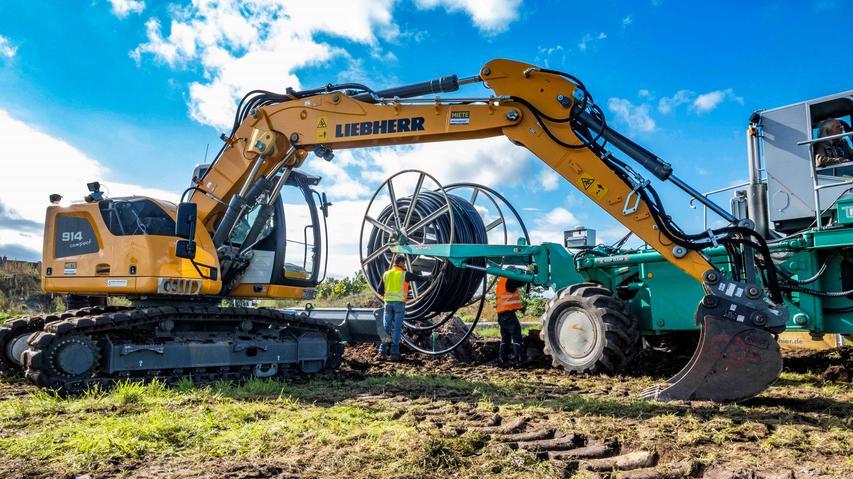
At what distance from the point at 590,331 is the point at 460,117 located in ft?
10.4

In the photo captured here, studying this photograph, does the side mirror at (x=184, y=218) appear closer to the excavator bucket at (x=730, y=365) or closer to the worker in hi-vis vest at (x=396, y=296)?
the worker in hi-vis vest at (x=396, y=296)

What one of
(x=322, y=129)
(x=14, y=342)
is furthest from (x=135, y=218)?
(x=322, y=129)

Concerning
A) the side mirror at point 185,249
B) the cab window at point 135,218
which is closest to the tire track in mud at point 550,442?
the side mirror at point 185,249

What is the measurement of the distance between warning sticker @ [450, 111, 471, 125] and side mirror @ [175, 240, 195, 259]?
3287 millimetres

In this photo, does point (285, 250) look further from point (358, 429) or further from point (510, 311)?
point (358, 429)

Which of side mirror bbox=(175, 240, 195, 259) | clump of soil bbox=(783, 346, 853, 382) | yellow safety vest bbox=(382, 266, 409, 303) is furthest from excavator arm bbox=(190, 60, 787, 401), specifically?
clump of soil bbox=(783, 346, 853, 382)

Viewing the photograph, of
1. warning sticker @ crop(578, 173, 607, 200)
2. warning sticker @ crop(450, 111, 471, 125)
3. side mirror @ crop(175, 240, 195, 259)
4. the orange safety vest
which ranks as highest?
warning sticker @ crop(450, 111, 471, 125)

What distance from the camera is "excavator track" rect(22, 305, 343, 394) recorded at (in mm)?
6617

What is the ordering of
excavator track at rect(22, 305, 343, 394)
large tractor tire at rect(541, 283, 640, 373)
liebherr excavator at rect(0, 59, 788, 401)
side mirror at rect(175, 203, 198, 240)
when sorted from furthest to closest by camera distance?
large tractor tire at rect(541, 283, 640, 373) < side mirror at rect(175, 203, 198, 240) < excavator track at rect(22, 305, 343, 394) < liebherr excavator at rect(0, 59, 788, 401)

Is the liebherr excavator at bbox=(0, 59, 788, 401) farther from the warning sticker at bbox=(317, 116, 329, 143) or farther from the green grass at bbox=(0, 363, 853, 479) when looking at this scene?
the green grass at bbox=(0, 363, 853, 479)

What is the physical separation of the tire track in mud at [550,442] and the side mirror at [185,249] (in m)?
2.74

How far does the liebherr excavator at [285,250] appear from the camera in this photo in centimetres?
619

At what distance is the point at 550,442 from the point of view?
4391 mm

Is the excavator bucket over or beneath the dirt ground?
over
